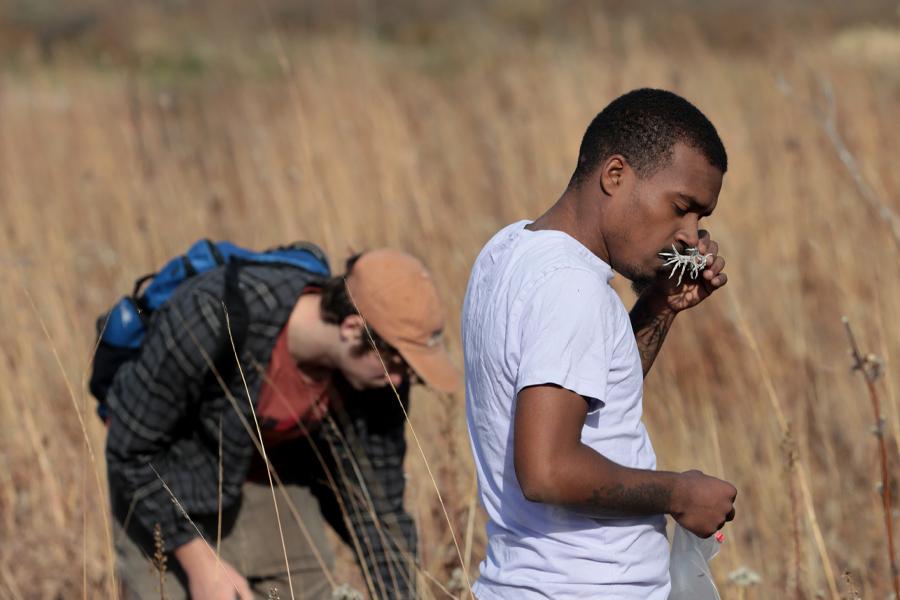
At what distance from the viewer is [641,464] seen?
1716 mm

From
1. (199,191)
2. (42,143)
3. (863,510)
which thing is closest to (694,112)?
(863,510)

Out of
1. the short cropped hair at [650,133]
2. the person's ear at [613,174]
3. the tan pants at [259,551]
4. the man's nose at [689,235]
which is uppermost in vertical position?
the short cropped hair at [650,133]

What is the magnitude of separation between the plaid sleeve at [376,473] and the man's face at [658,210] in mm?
1494

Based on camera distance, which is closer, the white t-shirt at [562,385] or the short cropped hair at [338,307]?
the white t-shirt at [562,385]

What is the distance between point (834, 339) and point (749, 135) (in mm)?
1821

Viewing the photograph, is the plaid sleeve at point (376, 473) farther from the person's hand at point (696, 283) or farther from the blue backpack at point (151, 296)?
the person's hand at point (696, 283)

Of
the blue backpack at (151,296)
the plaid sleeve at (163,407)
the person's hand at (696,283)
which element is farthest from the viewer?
the blue backpack at (151,296)

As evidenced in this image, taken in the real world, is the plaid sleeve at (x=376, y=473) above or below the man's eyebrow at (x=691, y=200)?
below

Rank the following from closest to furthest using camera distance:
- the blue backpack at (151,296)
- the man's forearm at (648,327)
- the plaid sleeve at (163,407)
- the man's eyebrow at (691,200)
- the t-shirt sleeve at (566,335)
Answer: the t-shirt sleeve at (566,335) → the man's eyebrow at (691,200) → the man's forearm at (648,327) → the plaid sleeve at (163,407) → the blue backpack at (151,296)

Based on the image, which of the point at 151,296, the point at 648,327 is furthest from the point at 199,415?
the point at 648,327

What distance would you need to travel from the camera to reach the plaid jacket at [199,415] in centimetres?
274

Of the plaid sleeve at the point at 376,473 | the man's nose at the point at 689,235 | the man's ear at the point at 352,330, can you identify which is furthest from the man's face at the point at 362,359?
the man's nose at the point at 689,235

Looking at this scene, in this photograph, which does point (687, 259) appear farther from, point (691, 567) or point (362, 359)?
point (362, 359)

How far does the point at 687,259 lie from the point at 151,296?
5.56ft
